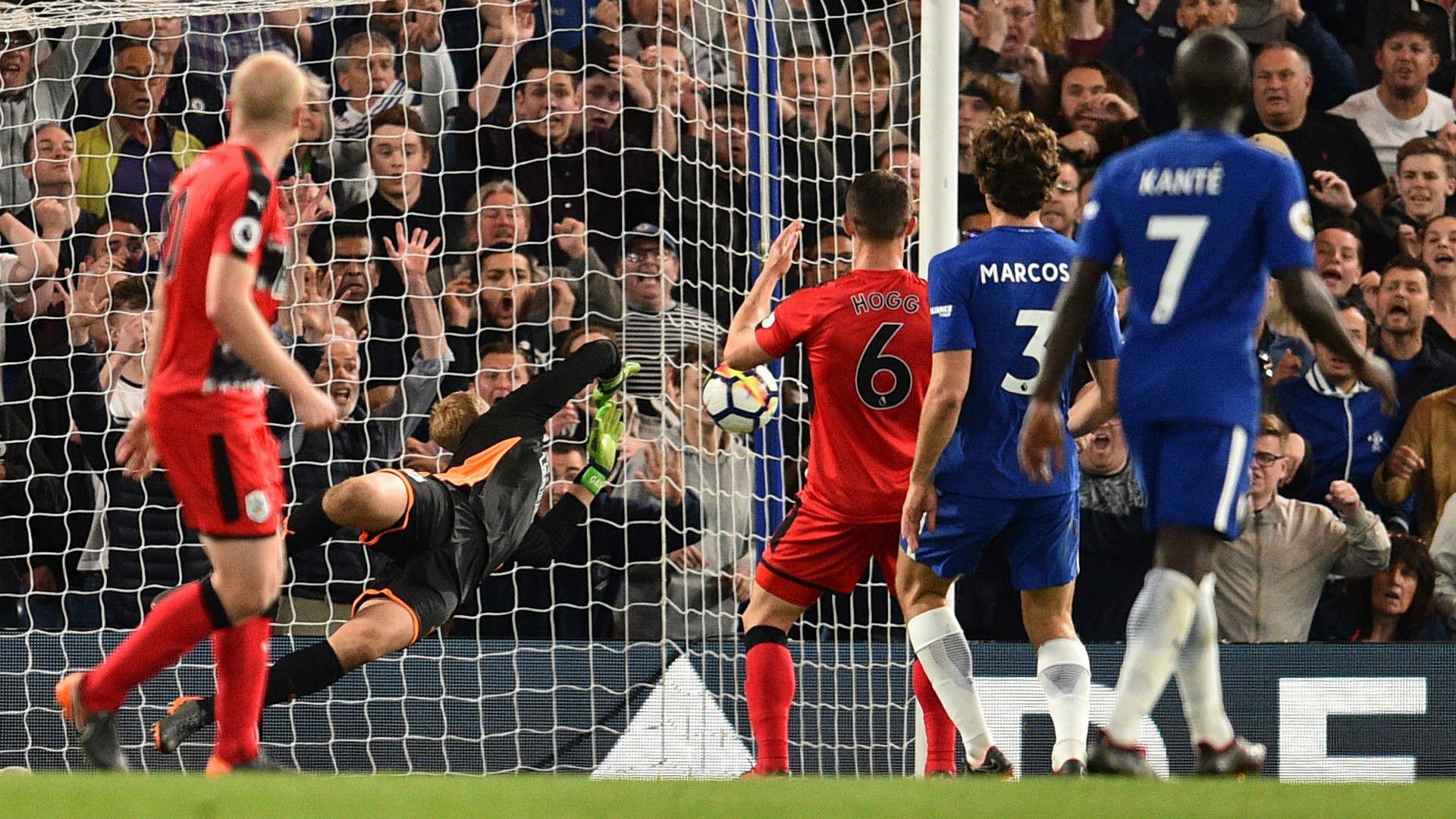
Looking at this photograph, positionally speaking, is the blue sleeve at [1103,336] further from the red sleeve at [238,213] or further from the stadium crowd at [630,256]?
the stadium crowd at [630,256]

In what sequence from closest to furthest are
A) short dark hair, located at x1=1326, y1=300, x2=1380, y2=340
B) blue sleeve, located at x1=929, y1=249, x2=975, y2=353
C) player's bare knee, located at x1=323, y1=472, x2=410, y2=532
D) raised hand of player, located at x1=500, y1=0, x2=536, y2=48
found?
1. blue sleeve, located at x1=929, y1=249, x2=975, y2=353
2. player's bare knee, located at x1=323, y1=472, x2=410, y2=532
3. short dark hair, located at x1=1326, y1=300, x2=1380, y2=340
4. raised hand of player, located at x1=500, y1=0, x2=536, y2=48

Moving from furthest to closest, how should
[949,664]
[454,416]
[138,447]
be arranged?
[454,416], [949,664], [138,447]

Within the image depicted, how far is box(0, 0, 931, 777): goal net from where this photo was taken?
6.18 meters

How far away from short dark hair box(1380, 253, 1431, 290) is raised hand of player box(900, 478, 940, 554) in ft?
A: 11.2

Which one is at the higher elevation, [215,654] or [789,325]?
[789,325]

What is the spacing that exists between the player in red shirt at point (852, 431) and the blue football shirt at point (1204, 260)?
1.51 metres

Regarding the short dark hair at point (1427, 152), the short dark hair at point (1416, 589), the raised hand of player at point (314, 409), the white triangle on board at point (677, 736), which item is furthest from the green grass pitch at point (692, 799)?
the short dark hair at point (1427, 152)

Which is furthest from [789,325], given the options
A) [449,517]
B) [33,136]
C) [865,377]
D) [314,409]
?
[33,136]

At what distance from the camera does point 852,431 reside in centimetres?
455

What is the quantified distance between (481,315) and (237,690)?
11.8 ft

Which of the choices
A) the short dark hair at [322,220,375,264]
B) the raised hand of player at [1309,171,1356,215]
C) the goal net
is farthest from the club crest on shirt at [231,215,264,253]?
the raised hand of player at [1309,171,1356,215]

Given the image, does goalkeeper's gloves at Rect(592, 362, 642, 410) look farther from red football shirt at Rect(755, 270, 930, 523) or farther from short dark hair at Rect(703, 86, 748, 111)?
short dark hair at Rect(703, 86, 748, 111)

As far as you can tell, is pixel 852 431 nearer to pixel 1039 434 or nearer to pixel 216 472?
pixel 1039 434

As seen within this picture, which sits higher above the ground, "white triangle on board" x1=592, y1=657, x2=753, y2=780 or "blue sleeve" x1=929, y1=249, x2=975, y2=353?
"blue sleeve" x1=929, y1=249, x2=975, y2=353
